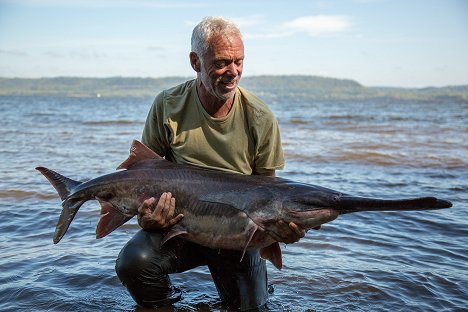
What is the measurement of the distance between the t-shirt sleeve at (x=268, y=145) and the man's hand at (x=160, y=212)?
0.85 m

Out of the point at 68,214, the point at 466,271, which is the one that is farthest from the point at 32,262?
the point at 466,271

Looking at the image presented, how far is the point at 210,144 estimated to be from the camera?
4.16 meters

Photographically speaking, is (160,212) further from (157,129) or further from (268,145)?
(268,145)

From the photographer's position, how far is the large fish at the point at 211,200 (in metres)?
3.50

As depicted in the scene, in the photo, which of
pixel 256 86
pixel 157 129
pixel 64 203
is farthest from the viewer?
pixel 256 86

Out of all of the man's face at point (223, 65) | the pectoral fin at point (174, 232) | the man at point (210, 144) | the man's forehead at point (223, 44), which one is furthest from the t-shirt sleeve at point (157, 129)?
the pectoral fin at point (174, 232)

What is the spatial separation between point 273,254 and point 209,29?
173cm

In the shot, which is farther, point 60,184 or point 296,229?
point 60,184

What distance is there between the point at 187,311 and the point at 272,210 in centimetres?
139

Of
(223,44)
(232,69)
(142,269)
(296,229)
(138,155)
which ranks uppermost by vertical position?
(223,44)

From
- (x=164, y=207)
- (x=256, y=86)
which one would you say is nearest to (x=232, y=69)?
(x=164, y=207)

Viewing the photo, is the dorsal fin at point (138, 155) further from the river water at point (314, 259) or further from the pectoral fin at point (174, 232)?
the river water at point (314, 259)

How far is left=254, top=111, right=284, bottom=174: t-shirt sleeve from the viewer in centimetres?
415

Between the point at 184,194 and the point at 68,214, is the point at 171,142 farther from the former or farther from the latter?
the point at 68,214
